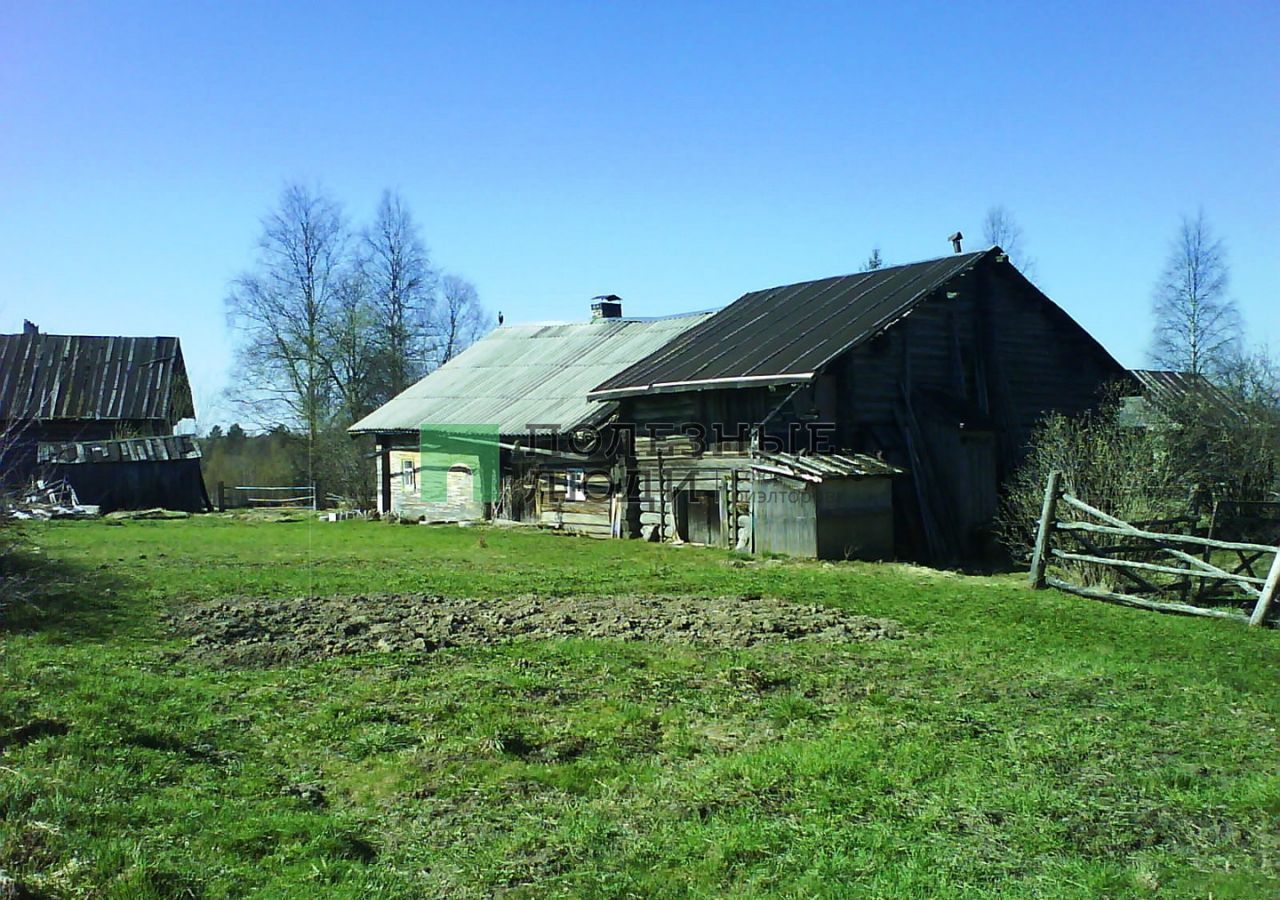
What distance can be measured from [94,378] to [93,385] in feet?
1.52

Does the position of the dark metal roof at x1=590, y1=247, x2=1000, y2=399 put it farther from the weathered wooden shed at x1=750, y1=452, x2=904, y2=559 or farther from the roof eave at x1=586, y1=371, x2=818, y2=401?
the weathered wooden shed at x1=750, y1=452, x2=904, y2=559

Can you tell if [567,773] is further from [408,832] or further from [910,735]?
[910,735]

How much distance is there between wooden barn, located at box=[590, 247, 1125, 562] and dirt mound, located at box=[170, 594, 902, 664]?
6.88m

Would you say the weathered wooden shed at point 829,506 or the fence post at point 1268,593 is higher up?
the weathered wooden shed at point 829,506

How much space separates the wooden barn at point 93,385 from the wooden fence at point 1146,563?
130ft

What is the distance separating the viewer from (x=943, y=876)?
5.48m

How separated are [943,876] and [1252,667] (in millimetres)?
6966

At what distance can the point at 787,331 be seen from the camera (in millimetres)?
24906

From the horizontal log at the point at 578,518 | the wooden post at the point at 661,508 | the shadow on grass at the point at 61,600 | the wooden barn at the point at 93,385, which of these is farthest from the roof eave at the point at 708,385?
the wooden barn at the point at 93,385

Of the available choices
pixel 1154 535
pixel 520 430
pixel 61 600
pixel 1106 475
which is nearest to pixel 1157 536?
pixel 1154 535

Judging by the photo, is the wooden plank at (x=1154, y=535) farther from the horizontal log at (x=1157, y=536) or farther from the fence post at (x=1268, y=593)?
the fence post at (x=1268, y=593)

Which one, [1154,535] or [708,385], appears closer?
[1154,535]

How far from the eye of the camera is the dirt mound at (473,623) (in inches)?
451

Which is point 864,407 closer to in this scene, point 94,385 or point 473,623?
point 473,623
